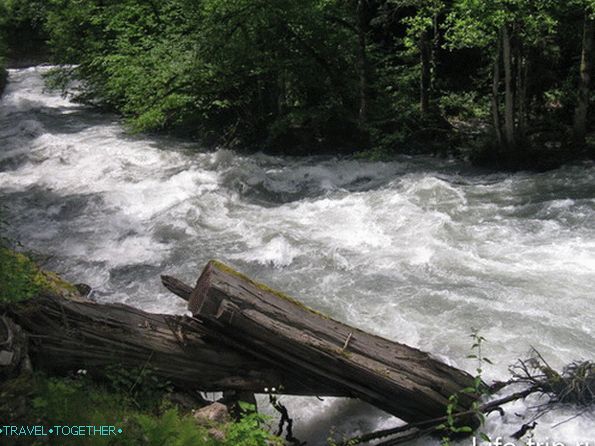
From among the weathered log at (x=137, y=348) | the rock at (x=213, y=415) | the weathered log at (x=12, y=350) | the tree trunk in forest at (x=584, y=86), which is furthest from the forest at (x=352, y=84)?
the weathered log at (x=12, y=350)

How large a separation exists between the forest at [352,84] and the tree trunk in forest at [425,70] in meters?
0.04

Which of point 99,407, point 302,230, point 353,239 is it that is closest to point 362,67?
point 302,230

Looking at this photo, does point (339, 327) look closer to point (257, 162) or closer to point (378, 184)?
point (378, 184)

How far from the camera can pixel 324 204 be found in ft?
36.3

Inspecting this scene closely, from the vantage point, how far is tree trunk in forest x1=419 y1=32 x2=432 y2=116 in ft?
48.6

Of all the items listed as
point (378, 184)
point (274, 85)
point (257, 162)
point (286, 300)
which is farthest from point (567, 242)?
point (274, 85)

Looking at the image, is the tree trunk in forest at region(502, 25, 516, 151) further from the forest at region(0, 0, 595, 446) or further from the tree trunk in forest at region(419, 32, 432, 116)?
the tree trunk in forest at region(419, 32, 432, 116)

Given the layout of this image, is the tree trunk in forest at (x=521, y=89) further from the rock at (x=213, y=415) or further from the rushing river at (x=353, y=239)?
the rock at (x=213, y=415)

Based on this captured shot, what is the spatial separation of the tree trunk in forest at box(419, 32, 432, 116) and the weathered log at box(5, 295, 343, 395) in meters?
11.7

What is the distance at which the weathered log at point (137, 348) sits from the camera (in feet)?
14.8

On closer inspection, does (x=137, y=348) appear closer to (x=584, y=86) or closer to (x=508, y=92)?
(x=508, y=92)

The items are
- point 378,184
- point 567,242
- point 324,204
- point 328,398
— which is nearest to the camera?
point 328,398

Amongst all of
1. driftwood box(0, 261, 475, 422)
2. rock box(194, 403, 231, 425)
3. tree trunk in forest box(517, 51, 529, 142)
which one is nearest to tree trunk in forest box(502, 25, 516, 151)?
tree trunk in forest box(517, 51, 529, 142)

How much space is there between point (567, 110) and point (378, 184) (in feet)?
18.7
